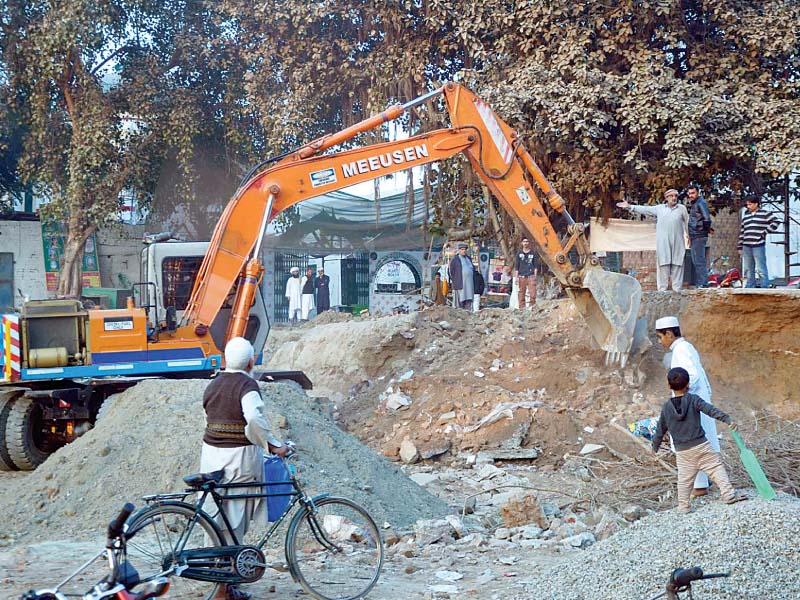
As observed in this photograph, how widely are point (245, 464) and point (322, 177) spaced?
21.6ft

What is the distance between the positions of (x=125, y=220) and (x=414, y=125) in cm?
993

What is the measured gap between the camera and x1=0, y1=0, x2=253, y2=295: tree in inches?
803

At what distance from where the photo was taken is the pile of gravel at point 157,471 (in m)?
8.53

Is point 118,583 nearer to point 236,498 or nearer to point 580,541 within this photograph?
point 236,498

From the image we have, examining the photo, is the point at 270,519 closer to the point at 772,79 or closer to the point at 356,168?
the point at 356,168

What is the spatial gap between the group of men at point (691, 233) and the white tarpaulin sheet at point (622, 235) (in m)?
1.34

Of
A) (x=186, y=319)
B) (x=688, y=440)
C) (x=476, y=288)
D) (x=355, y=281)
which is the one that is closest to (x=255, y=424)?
(x=688, y=440)

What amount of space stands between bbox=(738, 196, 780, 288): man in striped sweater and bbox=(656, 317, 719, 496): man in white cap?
6.96 meters

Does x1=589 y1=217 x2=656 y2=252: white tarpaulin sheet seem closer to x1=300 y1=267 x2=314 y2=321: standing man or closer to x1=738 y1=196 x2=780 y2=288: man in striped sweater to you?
x1=738 y1=196 x2=780 y2=288: man in striped sweater

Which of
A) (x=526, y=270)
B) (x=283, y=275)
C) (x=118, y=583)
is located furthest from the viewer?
(x=283, y=275)

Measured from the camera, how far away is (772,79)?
1614cm

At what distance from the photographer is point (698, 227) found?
555 inches

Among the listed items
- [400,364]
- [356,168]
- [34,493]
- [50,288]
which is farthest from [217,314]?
[50,288]

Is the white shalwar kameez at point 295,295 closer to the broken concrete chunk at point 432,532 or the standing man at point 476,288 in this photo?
the standing man at point 476,288
